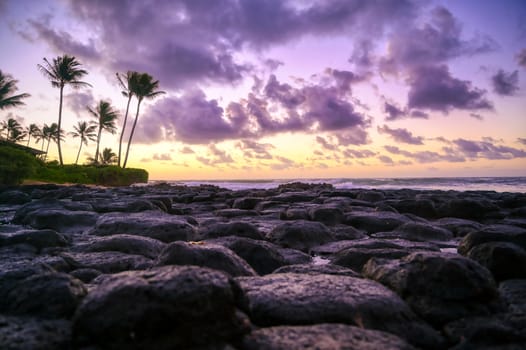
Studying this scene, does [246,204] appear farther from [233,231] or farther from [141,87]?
[141,87]

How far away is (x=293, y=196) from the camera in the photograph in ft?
28.6

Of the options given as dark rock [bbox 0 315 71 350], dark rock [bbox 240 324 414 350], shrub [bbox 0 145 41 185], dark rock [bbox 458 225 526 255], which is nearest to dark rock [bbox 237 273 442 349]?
dark rock [bbox 240 324 414 350]

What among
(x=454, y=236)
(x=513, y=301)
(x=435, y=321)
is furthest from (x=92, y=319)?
(x=454, y=236)

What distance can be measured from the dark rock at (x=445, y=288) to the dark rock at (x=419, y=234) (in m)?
2.28

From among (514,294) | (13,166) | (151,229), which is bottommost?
(514,294)

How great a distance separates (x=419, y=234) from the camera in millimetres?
4137

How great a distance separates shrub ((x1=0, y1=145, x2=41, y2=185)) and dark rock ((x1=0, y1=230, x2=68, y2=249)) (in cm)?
1523

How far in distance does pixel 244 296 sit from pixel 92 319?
1.97 feet

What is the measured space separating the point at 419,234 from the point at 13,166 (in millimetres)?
17388

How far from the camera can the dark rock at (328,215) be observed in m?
4.93

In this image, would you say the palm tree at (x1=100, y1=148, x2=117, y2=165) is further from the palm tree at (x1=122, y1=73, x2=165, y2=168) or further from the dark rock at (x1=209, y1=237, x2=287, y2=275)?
the dark rock at (x1=209, y1=237, x2=287, y2=275)

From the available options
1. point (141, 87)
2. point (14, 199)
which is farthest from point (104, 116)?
point (14, 199)

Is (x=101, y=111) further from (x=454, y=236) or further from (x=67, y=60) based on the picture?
(x=454, y=236)

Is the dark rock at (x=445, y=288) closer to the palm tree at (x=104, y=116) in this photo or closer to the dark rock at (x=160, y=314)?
the dark rock at (x=160, y=314)
